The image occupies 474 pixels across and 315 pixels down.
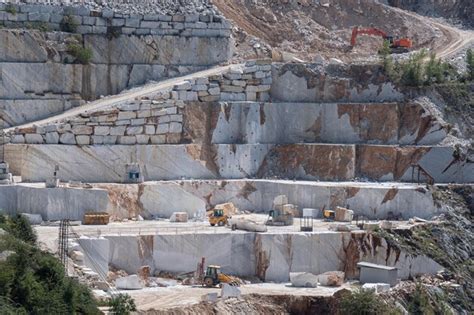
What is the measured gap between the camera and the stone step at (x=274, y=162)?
69062 millimetres

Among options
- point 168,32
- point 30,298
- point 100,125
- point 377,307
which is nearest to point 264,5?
point 168,32

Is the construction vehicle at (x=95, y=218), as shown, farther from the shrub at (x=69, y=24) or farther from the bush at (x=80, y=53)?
the shrub at (x=69, y=24)

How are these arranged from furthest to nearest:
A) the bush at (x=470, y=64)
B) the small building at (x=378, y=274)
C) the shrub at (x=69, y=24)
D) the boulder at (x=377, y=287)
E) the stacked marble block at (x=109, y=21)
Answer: the bush at (x=470, y=64), the shrub at (x=69, y=24), the stacked marble block at (x=109, y=21), the small building at (x=378, y=274), the boulder at (x=377, y=287)

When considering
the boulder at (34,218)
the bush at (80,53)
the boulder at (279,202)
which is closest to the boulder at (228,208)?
the boulder at (279,202)

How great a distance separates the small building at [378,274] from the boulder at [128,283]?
8.72 metres

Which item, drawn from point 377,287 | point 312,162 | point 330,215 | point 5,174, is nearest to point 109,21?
point 5,174

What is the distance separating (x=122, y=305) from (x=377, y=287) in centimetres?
1129

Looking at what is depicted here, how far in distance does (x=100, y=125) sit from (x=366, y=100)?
1203 cm

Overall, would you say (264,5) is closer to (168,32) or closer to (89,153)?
(168,32)

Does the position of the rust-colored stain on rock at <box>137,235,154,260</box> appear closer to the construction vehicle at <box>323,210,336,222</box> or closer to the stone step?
the stone step

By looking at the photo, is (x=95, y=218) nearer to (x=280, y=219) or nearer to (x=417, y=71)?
(x=280, y=219)

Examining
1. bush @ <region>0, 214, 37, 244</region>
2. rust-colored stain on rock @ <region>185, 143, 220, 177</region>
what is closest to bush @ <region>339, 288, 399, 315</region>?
bush @ <region>0, 214, 37, 244</region>

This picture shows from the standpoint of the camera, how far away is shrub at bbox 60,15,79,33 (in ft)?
236

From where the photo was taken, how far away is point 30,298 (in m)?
53.2
